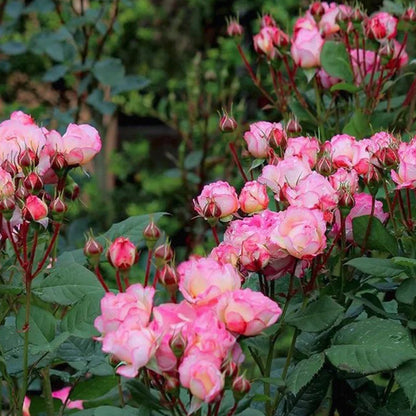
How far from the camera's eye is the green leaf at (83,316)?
43.8 inches

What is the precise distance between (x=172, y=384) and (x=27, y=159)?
0.37 metres

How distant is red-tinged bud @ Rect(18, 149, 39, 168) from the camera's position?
3.72 feet

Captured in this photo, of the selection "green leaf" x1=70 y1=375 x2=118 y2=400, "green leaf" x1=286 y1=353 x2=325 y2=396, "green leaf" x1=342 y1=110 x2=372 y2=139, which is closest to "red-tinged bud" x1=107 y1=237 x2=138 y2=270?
"green leaf" x1=286 y1=353 x2=325 y2=396

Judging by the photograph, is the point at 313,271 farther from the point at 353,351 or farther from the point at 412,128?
the point at 412,128

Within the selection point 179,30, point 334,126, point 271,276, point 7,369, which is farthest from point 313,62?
point 179,30

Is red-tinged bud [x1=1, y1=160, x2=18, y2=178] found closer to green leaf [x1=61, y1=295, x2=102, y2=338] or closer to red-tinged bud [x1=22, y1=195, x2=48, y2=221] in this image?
red-tinged bud [x1=22, y1=195, x2=48, y2=221]

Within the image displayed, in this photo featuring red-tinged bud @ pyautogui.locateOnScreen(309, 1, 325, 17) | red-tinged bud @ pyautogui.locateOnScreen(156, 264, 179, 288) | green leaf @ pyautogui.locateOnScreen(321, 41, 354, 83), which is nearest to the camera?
red-tinged bud @ pyautogui.locateOnScreen(156, 264, 179, 288)

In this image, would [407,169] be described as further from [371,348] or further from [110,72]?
[110,72]

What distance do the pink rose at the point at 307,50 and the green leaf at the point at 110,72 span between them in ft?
3.22

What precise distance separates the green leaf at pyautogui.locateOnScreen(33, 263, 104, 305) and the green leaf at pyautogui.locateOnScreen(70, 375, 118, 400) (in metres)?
0.34

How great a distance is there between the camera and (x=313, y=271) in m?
1.10

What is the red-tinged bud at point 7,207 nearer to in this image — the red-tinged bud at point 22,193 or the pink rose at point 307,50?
the red-tinged bud at point 22,193

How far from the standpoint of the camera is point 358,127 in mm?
1568

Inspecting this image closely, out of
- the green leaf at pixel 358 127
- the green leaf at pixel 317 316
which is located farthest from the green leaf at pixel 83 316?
the green leaf at pixel 358 127
